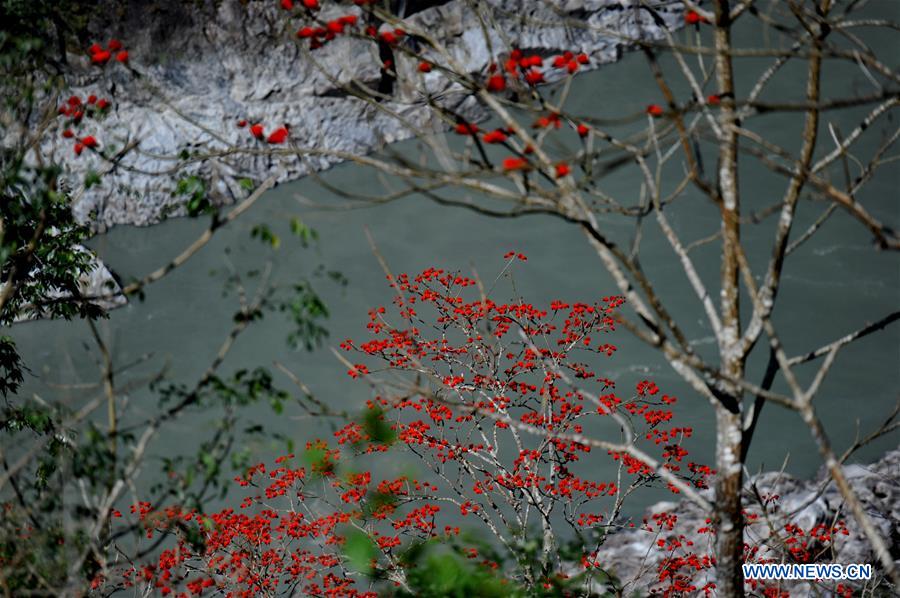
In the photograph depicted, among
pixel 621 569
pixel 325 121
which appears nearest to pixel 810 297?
pixel 621 569

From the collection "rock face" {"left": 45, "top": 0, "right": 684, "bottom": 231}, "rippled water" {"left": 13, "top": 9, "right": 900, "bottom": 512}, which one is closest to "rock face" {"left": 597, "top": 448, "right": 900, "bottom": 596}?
"rippled water" {"left": 13, "top": 9, "right": 900, "bottom": 512}

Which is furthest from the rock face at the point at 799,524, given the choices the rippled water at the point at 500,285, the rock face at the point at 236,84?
the rock face at the point at 236,84

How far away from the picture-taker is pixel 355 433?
6836mm

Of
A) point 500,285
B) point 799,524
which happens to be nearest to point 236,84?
point 500,285

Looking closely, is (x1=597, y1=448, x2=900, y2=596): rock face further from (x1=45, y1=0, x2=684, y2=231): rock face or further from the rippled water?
(x1=45, y1=0, x2=684, y2=231): rock face

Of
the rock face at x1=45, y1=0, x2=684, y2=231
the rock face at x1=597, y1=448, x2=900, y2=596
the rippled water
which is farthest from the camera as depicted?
the rock face at x1=45, y1=0, x2=684, y2=231

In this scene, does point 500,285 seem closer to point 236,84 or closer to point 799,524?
point 799,524

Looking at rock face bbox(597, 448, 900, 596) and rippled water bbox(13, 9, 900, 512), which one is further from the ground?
rippled water bbox(13, 9, 900, 512)

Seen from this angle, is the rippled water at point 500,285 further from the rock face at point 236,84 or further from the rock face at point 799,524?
the rock face at point 236,84

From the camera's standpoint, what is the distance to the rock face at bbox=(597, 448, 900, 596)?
6414mm

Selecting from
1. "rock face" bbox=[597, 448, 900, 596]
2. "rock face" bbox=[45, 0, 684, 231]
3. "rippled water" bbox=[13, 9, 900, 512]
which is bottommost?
"rock face" bbox=[597, 448, 900, 596]

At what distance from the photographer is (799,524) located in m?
6.62

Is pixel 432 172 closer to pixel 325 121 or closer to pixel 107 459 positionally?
pixel 107 459

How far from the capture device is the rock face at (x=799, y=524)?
6.41 metres
